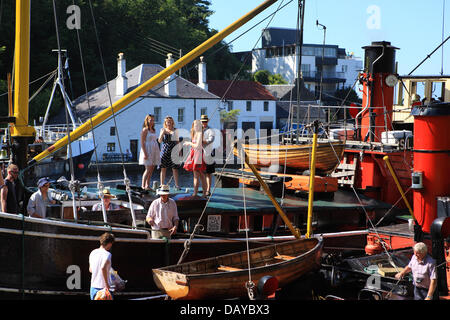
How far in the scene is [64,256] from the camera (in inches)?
464

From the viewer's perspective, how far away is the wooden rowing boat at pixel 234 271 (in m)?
10.7

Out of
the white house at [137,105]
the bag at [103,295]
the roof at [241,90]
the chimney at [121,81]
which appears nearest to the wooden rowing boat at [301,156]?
the bag at [103,295]

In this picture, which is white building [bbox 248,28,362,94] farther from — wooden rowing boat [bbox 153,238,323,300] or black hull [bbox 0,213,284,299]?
black hull [bbox 0,213,284,299]

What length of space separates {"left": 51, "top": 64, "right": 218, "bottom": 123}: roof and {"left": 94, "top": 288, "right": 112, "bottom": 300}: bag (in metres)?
44.5

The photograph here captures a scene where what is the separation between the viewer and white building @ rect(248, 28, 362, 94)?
94375mm

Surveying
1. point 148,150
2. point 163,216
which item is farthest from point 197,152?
point 163,216

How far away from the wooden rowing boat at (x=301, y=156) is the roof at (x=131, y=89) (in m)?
36.0

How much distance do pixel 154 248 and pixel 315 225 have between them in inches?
201

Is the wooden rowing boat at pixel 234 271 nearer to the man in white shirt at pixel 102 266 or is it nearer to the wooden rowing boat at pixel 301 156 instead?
the man in white shirt at pixel 102 266

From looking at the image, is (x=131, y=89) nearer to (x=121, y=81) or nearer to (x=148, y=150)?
(x=121, y=81)

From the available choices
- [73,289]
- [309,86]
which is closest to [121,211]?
[73,289]

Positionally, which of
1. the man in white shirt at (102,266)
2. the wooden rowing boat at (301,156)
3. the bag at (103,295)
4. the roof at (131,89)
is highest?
the roof at (131,89)

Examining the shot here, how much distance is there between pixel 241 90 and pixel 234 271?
64881mm

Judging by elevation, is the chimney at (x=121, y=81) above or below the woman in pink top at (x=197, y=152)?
above
